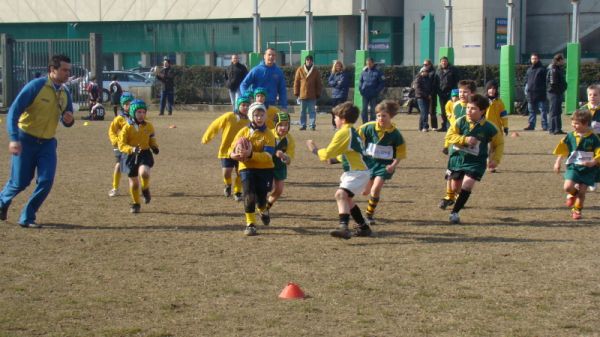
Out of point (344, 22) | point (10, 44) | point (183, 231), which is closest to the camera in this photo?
point (183, 231)

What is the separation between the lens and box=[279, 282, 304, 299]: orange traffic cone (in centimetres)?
792

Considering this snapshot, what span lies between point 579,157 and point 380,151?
2.47 metres

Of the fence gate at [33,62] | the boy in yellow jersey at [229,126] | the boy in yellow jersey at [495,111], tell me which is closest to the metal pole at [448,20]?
the fence gate at [33,62]

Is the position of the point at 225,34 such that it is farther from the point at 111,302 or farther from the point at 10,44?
the point at 111,302

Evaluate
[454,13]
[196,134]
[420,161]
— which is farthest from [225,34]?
[420,161]

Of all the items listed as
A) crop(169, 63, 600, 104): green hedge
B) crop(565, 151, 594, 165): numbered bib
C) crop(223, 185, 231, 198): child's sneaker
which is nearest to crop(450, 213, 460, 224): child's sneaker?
crop(565, 151, 594, 165): numbered bib

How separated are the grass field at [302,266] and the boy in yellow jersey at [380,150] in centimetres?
47

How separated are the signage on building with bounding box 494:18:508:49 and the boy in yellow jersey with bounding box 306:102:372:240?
134 feet

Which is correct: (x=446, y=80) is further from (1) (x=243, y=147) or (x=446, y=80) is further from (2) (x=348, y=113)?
(1) (x=243, y=147)

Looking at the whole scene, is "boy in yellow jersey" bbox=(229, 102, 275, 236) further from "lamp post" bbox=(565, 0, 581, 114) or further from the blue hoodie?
"lamp post" bbox=(565, 0, 581, 114)

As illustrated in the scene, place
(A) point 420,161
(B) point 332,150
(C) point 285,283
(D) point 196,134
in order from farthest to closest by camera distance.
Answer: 1. (D) point 196,134
2. (A) point 420,161
3. (B) point 332,150
4. (C) point 285,283

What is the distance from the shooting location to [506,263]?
30.6ft

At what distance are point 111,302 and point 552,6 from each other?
→ 156 feet

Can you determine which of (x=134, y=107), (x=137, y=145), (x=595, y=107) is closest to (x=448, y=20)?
(x=595, y=107)
